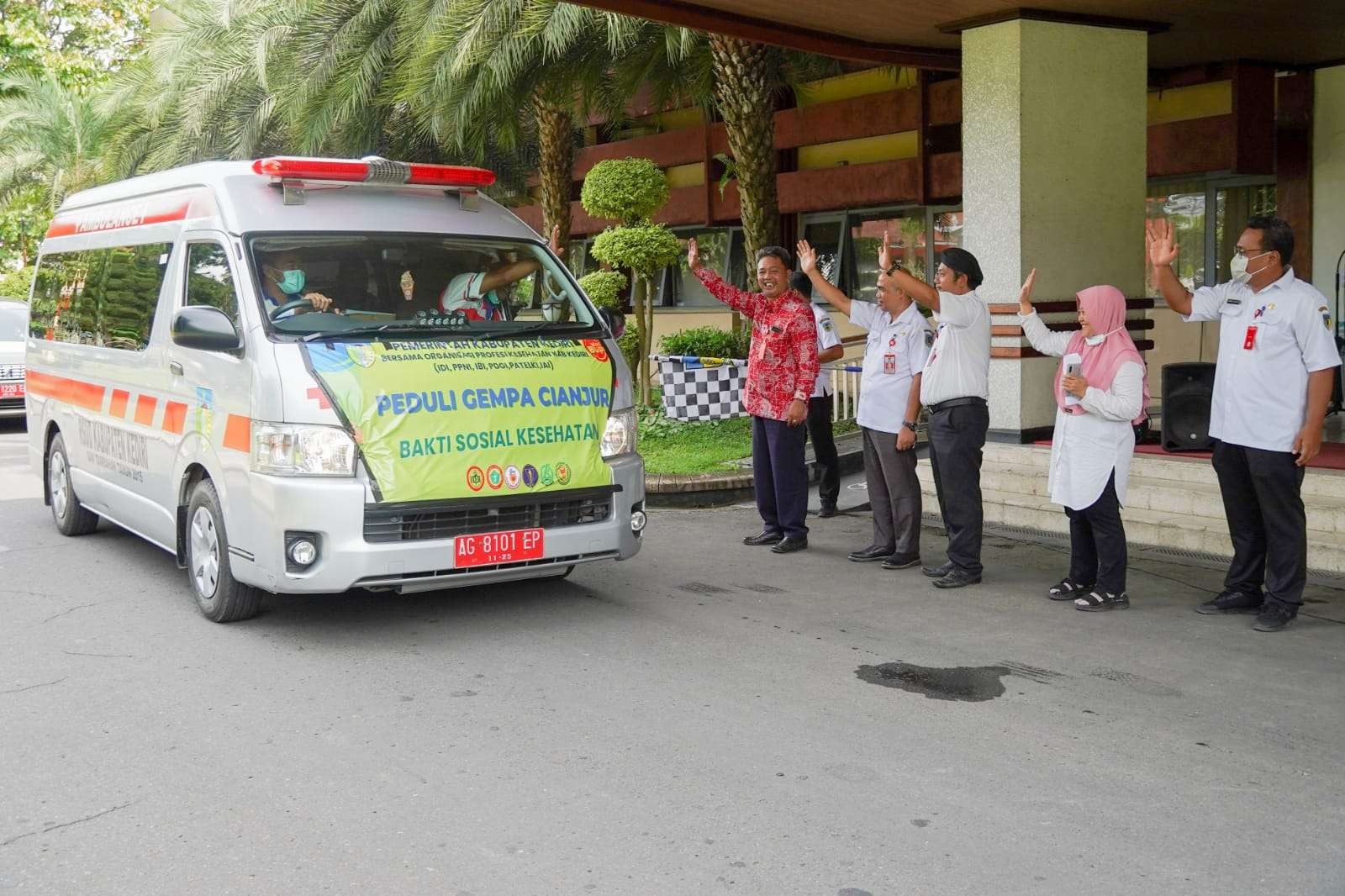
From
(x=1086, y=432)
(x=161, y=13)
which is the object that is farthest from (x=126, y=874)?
(x=161, y=13)

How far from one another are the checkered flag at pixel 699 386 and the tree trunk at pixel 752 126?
1.05 m

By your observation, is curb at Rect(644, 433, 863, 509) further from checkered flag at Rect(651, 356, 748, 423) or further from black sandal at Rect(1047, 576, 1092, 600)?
black sandal at Rect(1047, 576, 1092, 600)

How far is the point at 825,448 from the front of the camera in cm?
1020

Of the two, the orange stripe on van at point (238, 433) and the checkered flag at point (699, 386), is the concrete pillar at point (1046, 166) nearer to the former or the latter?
the checkered flag at point (699, 386)

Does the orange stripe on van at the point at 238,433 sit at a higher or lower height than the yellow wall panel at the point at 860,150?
lower

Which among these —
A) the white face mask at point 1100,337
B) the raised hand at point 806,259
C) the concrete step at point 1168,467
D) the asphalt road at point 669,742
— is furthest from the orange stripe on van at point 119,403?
the concrete step at point 1168,467

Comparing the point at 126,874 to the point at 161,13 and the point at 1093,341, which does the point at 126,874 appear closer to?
the point at 1093,341

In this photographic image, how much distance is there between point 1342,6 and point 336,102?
37.4 ft

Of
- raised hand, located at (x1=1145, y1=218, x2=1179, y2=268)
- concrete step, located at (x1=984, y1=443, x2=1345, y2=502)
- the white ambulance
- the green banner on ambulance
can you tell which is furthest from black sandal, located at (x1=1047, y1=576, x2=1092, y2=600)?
the green banner on ambulance

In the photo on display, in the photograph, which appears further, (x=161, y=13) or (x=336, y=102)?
(x=161, y=13)

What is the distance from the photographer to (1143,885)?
3758 millimetres

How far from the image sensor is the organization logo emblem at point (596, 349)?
273 inches

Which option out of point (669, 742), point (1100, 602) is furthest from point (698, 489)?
point (669, 742)

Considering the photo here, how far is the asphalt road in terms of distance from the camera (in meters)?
3.94
